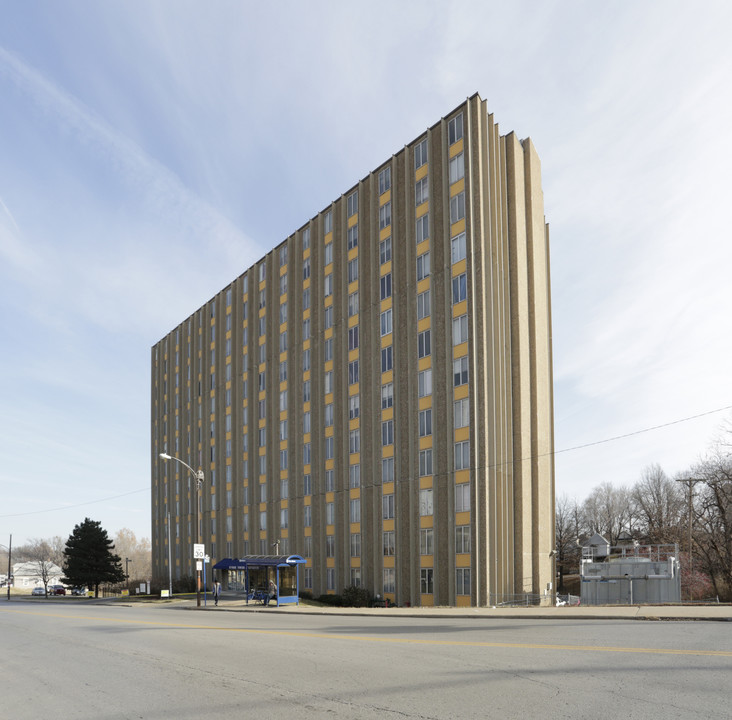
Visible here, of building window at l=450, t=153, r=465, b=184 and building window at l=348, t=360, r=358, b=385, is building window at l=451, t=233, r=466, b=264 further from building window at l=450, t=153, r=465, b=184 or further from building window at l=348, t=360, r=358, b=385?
building window at l=348, t=360, r=358, b=385

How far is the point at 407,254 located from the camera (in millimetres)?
49281

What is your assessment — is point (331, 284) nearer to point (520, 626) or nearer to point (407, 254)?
point (407, 254)

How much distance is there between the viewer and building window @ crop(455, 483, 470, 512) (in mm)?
42406

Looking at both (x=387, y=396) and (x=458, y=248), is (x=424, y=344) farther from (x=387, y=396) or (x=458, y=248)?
(x=458, y=248)

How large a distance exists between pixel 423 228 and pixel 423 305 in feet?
17.5

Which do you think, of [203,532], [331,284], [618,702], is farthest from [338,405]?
[618,702]

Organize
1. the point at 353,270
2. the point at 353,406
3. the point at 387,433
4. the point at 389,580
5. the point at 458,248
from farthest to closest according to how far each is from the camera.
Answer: the point at 353,270, the point at 353,406, the point at 387,433, the point at 389,580, the point at 458,248

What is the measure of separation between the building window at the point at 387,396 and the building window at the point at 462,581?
12.3 meters

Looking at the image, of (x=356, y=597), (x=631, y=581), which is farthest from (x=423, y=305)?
(x=631, y=581)

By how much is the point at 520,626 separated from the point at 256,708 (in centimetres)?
1152

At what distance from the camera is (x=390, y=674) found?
11.0 metres

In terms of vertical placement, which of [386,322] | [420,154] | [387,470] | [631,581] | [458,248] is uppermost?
[420,154]

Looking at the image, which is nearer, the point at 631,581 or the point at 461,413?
the point at 461,413

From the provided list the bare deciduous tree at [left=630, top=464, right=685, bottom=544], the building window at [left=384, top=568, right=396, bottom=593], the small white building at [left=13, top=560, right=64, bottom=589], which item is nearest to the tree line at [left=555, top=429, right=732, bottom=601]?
the bare deciduous tree at [left=630, top=464, right=685, bottom=544]
